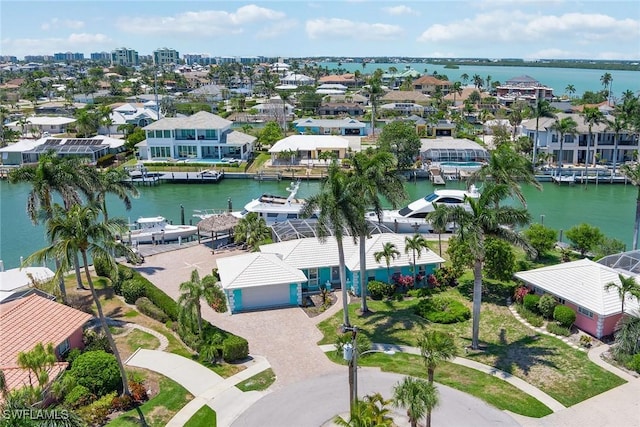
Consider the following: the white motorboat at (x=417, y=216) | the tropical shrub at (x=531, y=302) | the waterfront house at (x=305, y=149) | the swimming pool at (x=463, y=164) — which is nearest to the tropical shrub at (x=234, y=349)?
the tropical shrub at (x=531, y=302)

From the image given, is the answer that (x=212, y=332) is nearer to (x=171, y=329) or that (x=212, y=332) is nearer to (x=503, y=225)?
(x=171, y=329)

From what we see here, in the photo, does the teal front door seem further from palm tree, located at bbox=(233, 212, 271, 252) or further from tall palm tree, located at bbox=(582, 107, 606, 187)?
tall palm tree, located at bbox=(582, 107, 606, 187)

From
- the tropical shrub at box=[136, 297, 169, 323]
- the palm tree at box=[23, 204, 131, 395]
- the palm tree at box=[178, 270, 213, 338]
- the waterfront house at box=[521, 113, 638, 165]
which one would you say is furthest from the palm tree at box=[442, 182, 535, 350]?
the waterfront house at box=[521, 113, 638, 165]

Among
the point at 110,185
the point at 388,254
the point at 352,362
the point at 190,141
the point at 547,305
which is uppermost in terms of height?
the point at 110,185

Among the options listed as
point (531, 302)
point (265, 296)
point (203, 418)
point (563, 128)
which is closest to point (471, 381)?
point (531, 302)

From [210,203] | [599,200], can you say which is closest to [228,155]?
[210,203]

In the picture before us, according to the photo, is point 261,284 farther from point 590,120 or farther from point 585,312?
point 590,120
